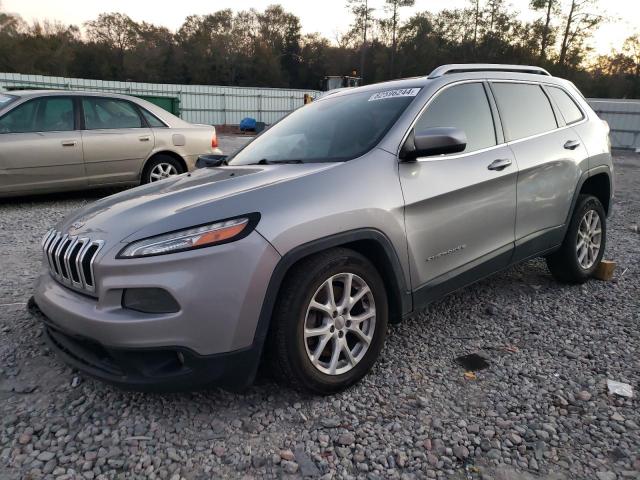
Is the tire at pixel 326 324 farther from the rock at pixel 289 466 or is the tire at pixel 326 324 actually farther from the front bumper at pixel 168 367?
the rock at pixel 289 466

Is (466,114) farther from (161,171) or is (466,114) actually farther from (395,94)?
(161,171)

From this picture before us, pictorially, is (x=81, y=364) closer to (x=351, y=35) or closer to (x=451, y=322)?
(x=451, y=322)

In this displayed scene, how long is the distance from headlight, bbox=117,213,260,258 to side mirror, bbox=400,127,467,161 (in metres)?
1.09

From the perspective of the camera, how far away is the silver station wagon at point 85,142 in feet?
21.6

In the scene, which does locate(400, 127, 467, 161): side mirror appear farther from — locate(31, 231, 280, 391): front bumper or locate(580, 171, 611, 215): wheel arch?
locate(580, 171, 611, 215): wheel arch

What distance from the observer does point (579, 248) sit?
4.26m

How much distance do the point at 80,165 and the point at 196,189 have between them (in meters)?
5.11

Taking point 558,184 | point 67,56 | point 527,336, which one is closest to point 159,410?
point 527,336

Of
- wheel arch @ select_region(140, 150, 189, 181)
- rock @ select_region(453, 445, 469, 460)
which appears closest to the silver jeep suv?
rock @ select_region(453, 445, 469, 460)

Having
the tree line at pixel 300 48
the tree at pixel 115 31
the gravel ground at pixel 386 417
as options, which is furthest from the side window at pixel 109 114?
the tree at pixel 115 31

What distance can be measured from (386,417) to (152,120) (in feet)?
21.5

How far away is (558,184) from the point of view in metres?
3.86

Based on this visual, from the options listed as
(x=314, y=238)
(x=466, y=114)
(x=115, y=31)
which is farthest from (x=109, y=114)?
(x=115, y=31)

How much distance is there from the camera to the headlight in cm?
218
